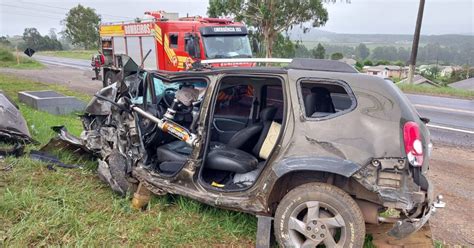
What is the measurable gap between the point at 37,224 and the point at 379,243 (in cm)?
300

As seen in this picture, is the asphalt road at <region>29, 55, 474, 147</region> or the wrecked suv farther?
the asphalt road at <region>29, 55, 474, 147</region>

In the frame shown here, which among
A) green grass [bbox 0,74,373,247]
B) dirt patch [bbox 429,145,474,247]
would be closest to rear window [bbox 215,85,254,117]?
green grass [bbox 0,74,373,247]

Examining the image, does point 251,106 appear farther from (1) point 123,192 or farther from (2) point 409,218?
(2) point 409,218

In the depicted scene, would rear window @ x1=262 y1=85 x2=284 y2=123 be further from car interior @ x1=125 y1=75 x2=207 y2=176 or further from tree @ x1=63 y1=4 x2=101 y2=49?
tree @ x1=63 y1=4 x2=101 y2=49

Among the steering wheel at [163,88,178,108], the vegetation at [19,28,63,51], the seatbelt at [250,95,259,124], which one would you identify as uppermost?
the vegetation at [19,28,63,51]

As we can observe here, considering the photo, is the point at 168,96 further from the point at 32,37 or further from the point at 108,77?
the point at 32,37

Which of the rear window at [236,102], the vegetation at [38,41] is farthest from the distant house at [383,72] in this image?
the vegetation at [38,41]

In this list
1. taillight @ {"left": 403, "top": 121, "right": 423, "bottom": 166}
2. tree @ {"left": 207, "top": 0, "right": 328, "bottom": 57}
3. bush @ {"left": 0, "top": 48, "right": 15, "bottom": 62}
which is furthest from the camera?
bush @ {"left": 0, "top": 48, "right": 15, "bottom": 62}

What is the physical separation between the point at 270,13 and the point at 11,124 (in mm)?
21339

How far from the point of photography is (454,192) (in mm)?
4977

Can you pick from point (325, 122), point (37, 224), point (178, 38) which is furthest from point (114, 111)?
point (178, 38)

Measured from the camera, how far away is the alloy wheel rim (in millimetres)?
2896

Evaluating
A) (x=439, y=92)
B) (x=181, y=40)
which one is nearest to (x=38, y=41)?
(x=181, y=40)

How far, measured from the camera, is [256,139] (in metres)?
4.02
